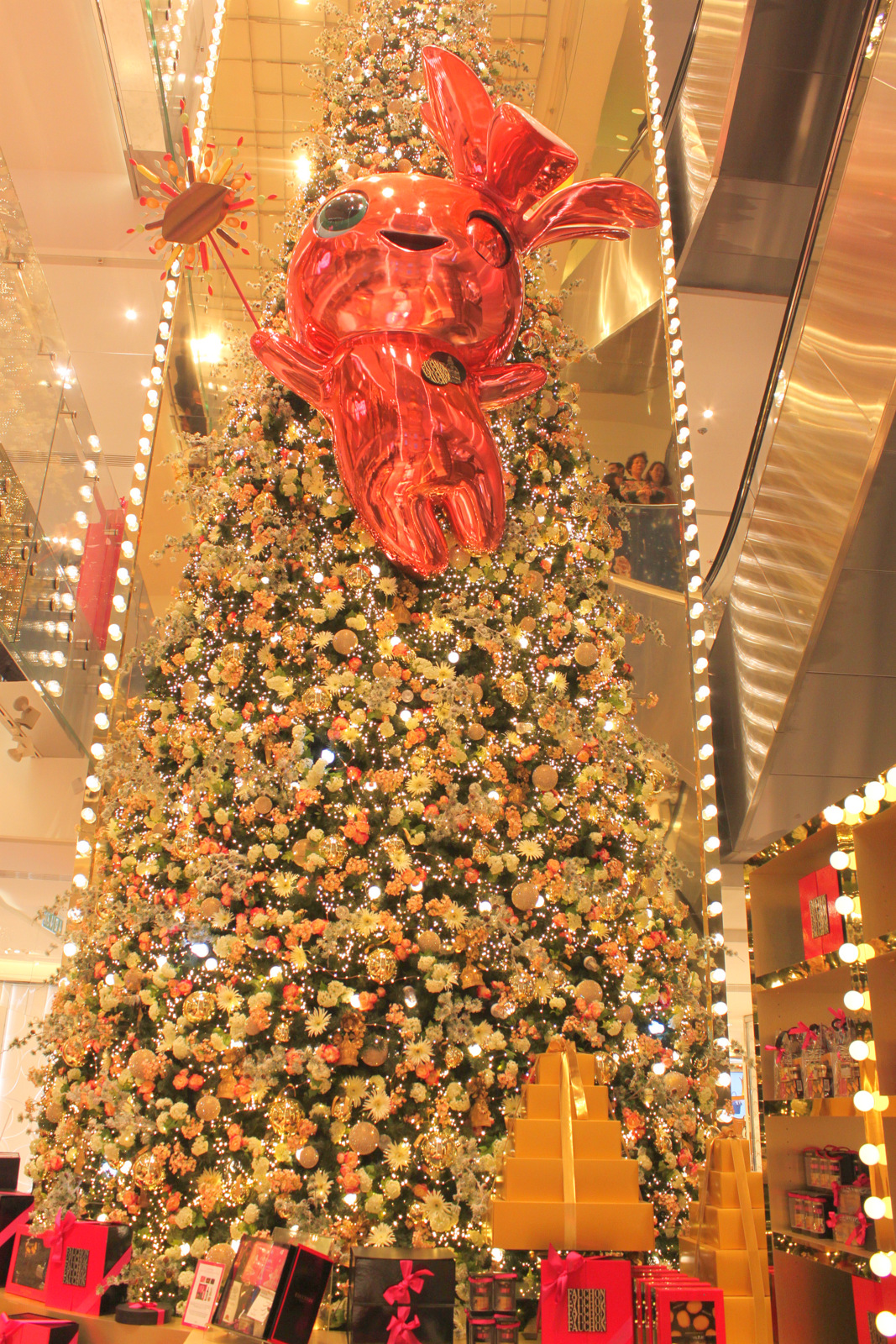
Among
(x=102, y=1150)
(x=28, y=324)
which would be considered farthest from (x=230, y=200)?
(x=102, y=1150)

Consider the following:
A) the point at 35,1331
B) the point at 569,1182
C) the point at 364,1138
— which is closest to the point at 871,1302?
the point at 569,1182

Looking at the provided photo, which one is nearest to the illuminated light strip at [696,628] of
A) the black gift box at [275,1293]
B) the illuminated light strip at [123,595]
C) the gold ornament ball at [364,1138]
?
the gold ornament ball at [364,1138]

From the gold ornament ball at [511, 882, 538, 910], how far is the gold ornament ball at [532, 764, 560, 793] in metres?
0.34

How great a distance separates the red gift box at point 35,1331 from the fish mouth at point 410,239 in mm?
2825

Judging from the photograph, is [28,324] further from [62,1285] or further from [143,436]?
[62,1285]

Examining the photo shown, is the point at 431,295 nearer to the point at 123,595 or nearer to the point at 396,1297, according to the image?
the point at 123,595

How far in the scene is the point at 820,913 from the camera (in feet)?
6.63

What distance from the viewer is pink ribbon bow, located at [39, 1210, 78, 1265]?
241cm

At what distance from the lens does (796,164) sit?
5.87m

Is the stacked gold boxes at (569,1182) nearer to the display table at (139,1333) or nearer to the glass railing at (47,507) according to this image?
the display table at (139,1333)

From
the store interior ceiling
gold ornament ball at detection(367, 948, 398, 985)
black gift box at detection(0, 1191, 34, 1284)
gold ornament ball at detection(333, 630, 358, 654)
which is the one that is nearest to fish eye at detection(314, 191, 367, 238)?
gold ornament ball at detection(333, 630, 358, 654)

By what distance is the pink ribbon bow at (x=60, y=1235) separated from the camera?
2.41 meters

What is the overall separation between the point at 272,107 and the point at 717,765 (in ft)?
14.1

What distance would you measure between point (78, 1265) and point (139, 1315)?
0.24 meters
